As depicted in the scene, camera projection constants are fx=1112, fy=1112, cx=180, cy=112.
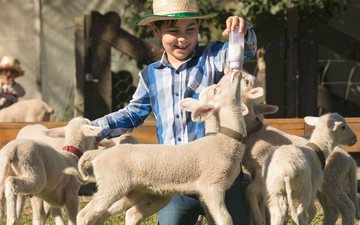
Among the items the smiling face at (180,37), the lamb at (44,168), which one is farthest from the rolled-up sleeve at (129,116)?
the lamb at (44,168)

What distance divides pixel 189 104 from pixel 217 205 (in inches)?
22.8

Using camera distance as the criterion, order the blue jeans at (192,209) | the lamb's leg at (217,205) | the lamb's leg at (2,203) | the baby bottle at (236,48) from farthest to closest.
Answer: the lamb's leg at (2,203), the blue jeans at (192,209), the baby bottle at (236,48), the lamb's leg at (217,205)

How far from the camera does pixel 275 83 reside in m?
11.8

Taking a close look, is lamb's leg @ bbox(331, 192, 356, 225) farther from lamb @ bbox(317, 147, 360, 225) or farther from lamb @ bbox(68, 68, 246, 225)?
lamb @ bbox(68, 68, 246, 225)

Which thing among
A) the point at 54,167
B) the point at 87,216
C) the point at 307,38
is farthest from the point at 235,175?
the point at 307,38

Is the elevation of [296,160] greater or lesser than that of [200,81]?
lesser

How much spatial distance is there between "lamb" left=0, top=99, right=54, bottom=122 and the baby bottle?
22.1 ft

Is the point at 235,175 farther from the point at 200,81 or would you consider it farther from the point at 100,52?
the point at 100,52

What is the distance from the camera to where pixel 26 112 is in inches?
499

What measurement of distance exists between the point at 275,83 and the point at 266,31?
75cm

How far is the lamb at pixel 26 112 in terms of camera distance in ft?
41.2

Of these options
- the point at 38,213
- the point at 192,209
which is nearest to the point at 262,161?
the point at 192,209

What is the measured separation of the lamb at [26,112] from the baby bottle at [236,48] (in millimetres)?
6747

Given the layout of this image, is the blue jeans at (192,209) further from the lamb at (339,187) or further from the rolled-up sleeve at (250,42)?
the lamb at (339,187)
